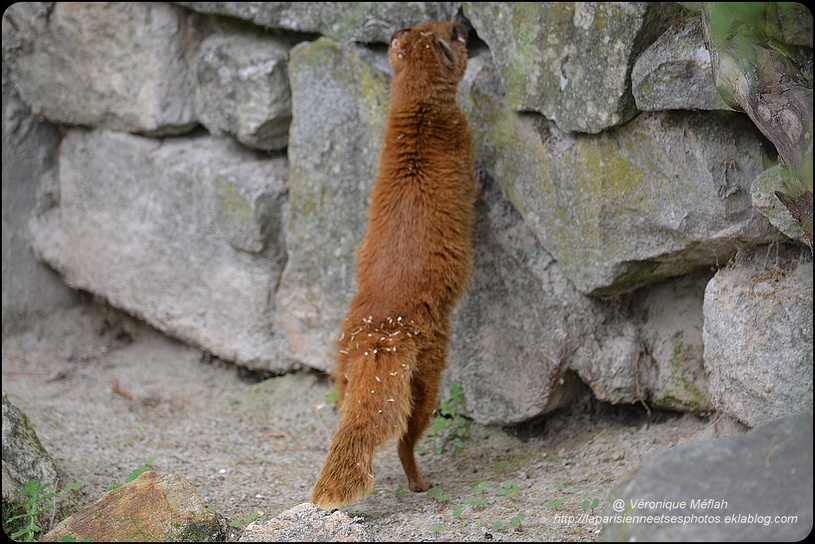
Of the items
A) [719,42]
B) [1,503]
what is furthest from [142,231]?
[719,42]

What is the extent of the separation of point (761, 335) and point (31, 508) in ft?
9.38

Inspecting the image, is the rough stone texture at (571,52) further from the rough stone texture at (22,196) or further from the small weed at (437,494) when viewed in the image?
the rough stone texture at (22,196)

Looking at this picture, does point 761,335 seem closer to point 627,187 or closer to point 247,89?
point 627,187

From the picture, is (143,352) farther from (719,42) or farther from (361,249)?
(719,42)

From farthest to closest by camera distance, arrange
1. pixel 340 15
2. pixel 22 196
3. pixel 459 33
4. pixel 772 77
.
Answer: pixel 22 196
pixel 340 15
pixel 459 33
pixel 772 77

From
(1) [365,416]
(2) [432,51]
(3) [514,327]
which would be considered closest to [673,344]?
(3) [514,327]

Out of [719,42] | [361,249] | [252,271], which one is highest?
[719,42]

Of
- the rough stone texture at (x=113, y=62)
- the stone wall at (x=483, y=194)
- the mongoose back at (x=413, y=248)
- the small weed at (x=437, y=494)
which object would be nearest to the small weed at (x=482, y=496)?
the small weed at (x=437, y=494)

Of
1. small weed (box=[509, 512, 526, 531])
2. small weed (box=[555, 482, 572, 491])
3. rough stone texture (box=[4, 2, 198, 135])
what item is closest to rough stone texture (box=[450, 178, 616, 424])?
small weed (box=[555, 482, 572, 491])

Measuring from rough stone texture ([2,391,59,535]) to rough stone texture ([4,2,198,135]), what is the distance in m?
2.21

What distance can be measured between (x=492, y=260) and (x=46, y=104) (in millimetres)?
3285

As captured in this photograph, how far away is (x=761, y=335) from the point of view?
329 centimetres

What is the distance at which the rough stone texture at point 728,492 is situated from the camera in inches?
87.5

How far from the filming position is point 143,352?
6.02m
